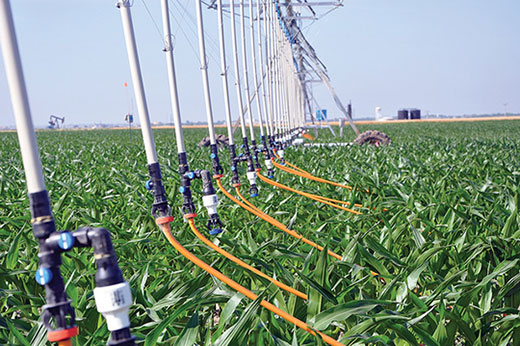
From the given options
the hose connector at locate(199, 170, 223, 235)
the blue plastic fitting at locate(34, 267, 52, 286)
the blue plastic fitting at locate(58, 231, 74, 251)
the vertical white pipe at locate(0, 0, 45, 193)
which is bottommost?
the hose connector at locate(199, 170, 223, 235)

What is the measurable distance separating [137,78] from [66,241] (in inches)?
60.3

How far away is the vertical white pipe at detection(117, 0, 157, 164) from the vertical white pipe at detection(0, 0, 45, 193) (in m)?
1.22

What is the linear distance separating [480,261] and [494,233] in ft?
2.53

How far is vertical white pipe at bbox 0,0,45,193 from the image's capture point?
1.56m

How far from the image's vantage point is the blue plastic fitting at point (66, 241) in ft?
5.10

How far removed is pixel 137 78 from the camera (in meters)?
2.89

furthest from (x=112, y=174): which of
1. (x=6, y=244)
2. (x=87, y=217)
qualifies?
(x=6, y=244)

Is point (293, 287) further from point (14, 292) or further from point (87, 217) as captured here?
point (87, 217)

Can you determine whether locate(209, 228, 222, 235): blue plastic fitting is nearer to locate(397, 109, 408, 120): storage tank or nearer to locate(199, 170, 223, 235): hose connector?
locate(199, 170, 223, 235): hose connector

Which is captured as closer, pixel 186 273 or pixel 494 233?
pixel 186 273

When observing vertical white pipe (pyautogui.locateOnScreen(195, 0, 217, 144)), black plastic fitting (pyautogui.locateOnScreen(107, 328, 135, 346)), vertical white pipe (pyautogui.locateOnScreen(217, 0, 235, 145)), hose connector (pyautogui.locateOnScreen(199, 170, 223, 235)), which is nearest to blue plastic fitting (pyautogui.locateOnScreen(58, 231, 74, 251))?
black plastic fitting (pyautogui.locateOnScreen(107, 328, 135, 346))

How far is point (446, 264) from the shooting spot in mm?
3672

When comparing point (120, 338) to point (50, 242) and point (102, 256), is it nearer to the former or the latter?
point (102, 256)

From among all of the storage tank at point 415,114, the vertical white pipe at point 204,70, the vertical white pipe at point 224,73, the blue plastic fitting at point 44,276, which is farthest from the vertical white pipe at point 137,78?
the storage tank at point 415,114
